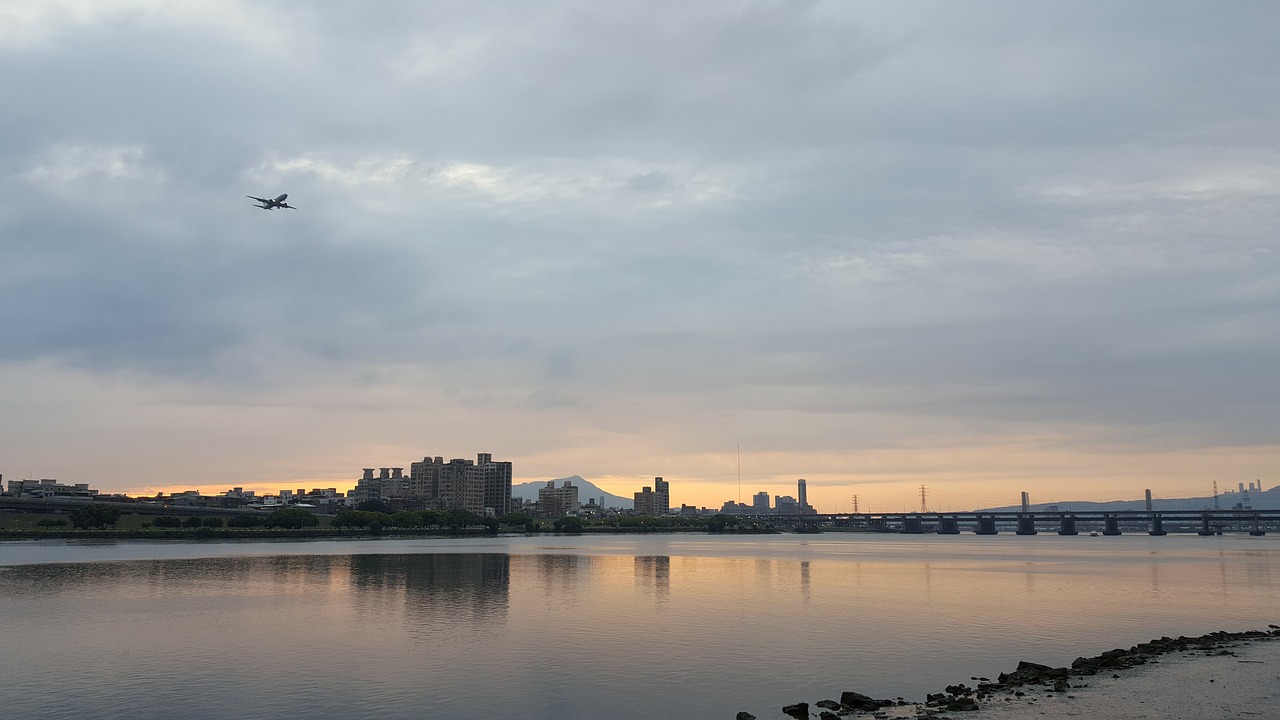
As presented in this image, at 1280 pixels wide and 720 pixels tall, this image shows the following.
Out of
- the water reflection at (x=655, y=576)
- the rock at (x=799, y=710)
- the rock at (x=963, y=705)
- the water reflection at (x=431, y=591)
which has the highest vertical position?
the rock at (x=963, y=705)

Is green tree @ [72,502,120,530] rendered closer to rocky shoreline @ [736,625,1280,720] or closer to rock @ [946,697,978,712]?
rocky shoreline @ [736,625,1280,720]

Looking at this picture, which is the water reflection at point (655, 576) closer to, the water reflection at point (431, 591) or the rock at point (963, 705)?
the water reflection at point (431, 591)

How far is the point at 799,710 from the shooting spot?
32.8 meters

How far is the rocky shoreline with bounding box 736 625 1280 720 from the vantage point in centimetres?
3227

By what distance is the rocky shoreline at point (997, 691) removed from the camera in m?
32.3

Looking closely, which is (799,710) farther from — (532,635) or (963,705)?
(532,635)

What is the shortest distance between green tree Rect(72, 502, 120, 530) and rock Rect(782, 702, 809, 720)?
20777cm

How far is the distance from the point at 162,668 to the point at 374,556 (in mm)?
97587

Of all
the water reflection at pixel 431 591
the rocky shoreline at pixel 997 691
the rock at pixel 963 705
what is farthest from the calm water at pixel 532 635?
the rock at pixel 963 705

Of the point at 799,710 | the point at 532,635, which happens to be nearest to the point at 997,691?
the point at 799,710

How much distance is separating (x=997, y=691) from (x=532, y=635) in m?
27.7

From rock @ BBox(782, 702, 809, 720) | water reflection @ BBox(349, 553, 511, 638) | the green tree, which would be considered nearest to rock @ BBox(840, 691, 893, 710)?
rock @ BBox(782, 702, 809, 720)

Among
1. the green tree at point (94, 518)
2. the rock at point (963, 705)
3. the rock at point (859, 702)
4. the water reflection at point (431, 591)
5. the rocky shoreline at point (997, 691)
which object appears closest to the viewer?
the rock at point (963, 705)

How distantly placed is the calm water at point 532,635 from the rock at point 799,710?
3.27ft
